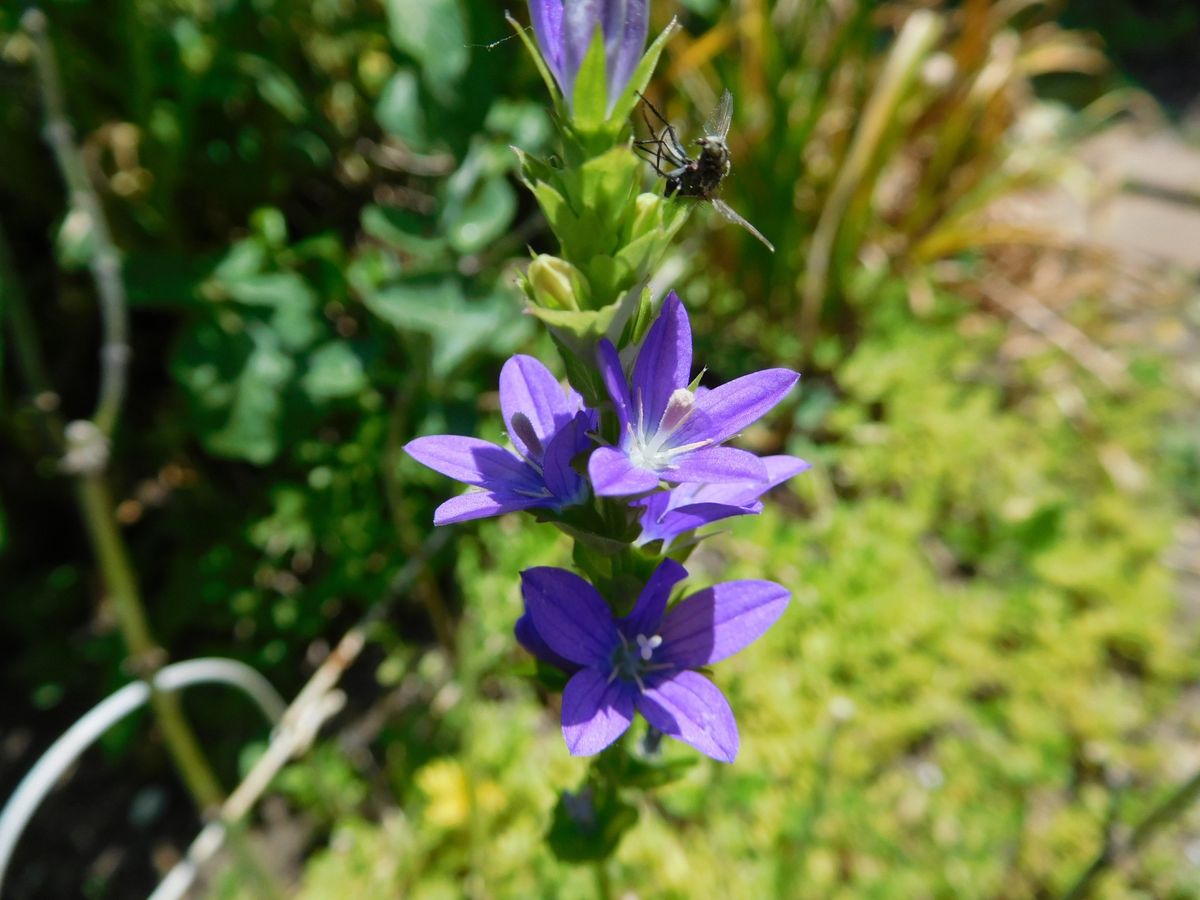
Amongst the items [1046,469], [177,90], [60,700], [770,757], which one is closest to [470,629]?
[770,757]

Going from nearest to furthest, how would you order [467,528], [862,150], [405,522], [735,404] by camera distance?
[735,404], [405,522], [467,528], [862,150]

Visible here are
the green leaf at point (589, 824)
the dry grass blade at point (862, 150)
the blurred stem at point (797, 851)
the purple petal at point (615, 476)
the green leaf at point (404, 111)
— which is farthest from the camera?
the dry grass blade at point (862, 150)

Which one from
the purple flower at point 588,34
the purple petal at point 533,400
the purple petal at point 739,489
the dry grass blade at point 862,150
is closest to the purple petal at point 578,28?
the purple flower at point 588,34

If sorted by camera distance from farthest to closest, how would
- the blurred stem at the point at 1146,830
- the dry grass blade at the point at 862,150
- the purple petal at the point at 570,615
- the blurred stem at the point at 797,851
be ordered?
1. the dry grass blade at the point at 862,150
2. the blurred stem at the point at 797,851
3. the blurred stem at the point at 1146,830
4. the purple petal at the point at 570,615

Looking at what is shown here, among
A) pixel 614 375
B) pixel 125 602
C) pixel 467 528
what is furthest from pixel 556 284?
pixel 467 528

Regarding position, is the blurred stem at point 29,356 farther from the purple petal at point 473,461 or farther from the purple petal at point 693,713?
the purple petal at point 693,713

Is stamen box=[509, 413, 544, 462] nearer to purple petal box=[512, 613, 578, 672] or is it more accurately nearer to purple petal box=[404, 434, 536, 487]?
purple petal box=[404, 434, 536, 487]

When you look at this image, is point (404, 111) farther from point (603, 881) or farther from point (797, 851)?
point (797, 851)

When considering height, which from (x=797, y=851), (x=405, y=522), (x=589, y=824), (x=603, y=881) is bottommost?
(x=797, y=851)
